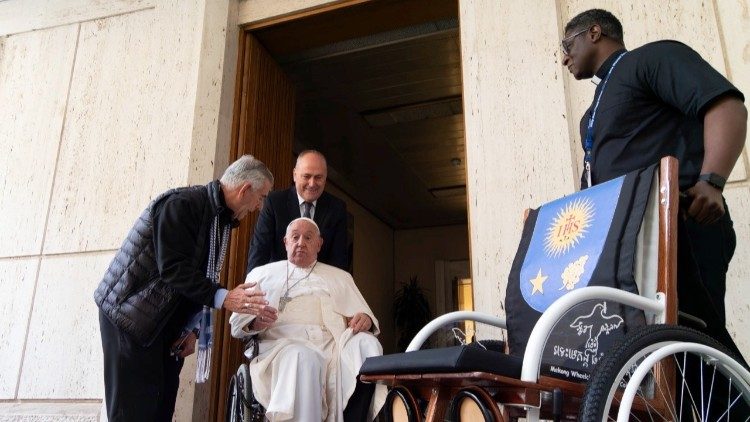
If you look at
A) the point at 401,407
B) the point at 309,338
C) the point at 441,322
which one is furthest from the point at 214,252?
the point at 401,407

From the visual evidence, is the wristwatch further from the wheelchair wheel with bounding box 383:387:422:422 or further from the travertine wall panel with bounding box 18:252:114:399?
the travertine wall panel with bounding box 18:252:114:399

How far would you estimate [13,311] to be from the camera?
3.69 meters

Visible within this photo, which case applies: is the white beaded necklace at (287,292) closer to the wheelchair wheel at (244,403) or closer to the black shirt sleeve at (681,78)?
the wheelchair wheel at (244,403)

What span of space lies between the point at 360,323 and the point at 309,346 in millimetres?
259

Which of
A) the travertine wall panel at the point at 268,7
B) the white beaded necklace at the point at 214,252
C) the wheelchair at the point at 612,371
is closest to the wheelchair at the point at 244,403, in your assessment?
the white beaded necklace at the point at 214,252

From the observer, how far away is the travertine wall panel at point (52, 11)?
13.9 ft

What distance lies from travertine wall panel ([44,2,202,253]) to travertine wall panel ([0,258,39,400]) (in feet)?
0.70

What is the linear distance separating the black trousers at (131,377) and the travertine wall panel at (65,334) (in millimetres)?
1260

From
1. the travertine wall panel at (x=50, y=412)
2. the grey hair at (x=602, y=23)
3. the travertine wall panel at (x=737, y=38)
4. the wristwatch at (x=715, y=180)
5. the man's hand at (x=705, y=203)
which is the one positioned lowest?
the travertine wall panel at (x=50, y=412)

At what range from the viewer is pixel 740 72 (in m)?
2.71

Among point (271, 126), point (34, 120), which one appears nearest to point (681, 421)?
point (271, 126)

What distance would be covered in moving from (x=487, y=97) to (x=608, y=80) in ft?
4.55

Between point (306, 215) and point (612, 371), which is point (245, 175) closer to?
point (306, 215)

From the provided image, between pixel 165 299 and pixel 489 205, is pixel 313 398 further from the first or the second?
pixel 489 205
